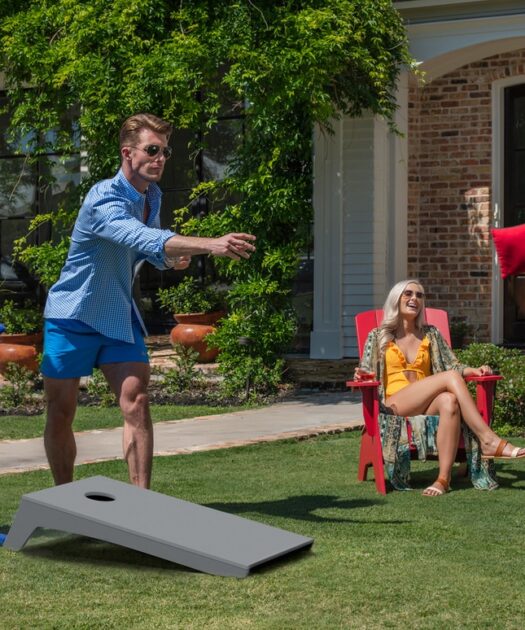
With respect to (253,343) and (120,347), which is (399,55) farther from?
(120,347)

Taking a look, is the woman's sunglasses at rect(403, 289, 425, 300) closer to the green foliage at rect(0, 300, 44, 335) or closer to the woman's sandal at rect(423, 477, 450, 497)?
the woman's sandal at rect(423, 477, 450, 497)

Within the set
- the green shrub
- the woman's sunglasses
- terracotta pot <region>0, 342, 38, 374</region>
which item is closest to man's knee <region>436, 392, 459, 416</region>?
the woman's sunglasses

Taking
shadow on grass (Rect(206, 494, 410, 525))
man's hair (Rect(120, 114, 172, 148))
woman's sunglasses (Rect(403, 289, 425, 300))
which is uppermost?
man's hair (Rect(120, 114, 172, 148))

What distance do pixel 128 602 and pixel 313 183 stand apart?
8310 mm

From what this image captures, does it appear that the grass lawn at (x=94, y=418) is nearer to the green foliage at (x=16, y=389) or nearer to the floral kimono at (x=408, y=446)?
the green foliage at (x=16, y=389)

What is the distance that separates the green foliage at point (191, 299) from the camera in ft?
43.0

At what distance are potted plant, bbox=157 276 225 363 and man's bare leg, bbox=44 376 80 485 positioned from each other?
6.88 meters

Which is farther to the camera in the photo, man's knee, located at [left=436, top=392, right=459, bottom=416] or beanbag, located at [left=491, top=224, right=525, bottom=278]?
beanbag, located at [left=491, top=224, right=525, bottom=278]

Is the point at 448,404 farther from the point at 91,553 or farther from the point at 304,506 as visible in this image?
the point at 91,553

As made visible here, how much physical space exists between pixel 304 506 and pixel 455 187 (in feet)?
24.3

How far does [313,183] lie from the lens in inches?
478

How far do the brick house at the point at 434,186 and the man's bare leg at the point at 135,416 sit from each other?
680 cm

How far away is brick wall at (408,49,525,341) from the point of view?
12.8 m

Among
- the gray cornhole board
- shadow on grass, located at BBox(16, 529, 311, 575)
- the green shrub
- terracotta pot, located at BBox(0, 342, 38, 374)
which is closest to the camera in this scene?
the gray cornhole board
